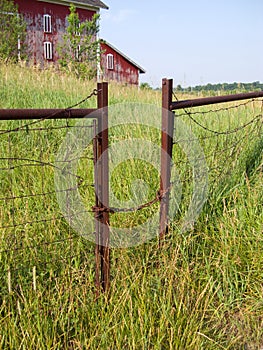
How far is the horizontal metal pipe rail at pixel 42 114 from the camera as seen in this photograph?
1.94 meters

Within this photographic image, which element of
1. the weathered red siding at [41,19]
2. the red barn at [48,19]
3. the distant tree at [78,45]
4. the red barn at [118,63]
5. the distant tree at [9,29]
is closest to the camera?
the distant tree at [9,29]

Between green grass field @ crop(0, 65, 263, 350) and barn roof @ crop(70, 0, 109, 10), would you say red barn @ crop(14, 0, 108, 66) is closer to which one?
barn roof @ crop(70, 0, 109, 10)

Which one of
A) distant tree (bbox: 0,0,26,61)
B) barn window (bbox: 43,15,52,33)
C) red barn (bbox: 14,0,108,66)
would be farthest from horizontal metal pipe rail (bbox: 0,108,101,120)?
barn window (bbox: 43,15,52,33)

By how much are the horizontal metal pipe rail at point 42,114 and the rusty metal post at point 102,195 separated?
79mm

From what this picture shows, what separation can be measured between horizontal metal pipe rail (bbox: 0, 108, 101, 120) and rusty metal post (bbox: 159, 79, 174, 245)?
658 mm

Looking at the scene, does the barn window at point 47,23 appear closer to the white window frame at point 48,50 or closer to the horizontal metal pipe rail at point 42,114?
Result: the white window frame at point 48,50

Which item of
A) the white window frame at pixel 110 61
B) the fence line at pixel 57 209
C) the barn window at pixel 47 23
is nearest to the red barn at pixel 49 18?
the barn window at pixel 47 23

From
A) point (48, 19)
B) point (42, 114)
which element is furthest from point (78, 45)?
point (42, 114)

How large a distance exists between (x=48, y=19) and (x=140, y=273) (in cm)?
2543

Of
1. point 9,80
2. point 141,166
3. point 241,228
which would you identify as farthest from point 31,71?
point 241,228

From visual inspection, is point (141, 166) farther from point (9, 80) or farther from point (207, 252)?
point (9, 80)

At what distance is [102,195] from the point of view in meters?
2.42

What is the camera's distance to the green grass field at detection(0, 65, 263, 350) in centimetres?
205

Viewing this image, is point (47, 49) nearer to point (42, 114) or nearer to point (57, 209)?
point (57, 209)
